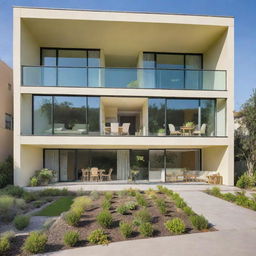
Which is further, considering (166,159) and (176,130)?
(166,159)

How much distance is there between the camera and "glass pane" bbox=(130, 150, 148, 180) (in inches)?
613

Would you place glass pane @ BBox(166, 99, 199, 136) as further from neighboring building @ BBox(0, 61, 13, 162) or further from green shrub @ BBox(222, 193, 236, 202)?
neighboring building @ BBox(0, 61, 13, 162)

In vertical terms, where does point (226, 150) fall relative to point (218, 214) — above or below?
above

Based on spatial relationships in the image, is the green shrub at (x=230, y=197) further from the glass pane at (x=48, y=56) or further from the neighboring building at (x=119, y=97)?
the glass pane at (x=48, y=56)

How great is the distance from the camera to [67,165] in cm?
1553

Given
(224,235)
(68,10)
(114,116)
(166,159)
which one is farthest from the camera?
(114,116)

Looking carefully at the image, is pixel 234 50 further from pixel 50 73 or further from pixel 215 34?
pixel 50 73

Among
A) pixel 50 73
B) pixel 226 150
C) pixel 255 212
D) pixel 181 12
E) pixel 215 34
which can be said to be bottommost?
pixel 255 212

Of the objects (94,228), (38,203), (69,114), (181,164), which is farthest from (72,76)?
(94,228)

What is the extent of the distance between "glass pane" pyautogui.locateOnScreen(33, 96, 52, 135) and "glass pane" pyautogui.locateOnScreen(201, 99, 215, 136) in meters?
9.23

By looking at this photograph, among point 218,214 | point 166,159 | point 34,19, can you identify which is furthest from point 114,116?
point 218,214

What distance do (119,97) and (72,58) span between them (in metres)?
4.84

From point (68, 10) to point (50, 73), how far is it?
3.70 meters

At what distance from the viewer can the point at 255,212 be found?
8.15 metres
